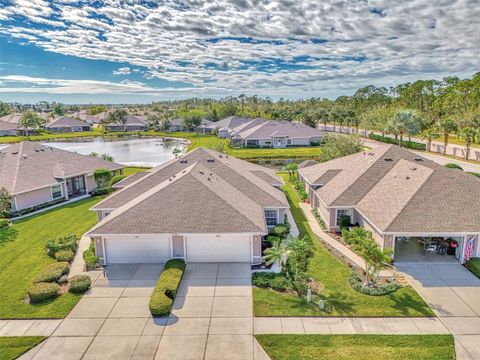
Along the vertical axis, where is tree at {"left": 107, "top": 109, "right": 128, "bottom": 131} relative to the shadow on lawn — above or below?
above

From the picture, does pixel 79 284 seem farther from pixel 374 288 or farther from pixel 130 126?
pixel 130 126

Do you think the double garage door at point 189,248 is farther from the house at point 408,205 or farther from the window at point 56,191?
the window at point 56,191

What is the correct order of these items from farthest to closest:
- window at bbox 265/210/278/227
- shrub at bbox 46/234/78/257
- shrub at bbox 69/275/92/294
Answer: window at bbox 265/210/278/227, shrub at bbox 46/234/78/257, shrub at bbox 69/275/92/294

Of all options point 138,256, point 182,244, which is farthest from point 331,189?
point 138,256

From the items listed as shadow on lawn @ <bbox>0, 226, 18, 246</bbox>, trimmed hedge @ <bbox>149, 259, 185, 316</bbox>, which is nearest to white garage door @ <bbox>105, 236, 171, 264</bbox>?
trimmed hedge @ <bbox>149, 259, 185, 316</bbox>

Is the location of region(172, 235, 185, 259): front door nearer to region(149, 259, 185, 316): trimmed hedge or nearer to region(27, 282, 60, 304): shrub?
region(149, 259, 185, 316): trimmed hedge

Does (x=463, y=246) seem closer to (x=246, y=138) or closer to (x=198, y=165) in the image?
(x=198, y=165)
